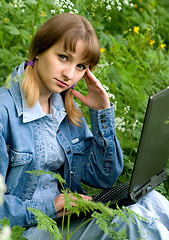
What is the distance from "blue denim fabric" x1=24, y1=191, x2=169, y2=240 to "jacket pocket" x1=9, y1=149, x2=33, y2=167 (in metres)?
0.30

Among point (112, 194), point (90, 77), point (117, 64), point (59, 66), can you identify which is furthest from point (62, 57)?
point (117, 64)

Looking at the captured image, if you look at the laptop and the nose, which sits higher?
the nose

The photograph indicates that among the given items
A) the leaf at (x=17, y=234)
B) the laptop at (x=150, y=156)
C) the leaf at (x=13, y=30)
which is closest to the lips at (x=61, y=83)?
the laptop at (x=150, y=156)

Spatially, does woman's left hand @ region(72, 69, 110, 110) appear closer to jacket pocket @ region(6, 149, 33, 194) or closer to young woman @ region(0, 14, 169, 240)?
young woman @ region(0, 14, 169, 240)

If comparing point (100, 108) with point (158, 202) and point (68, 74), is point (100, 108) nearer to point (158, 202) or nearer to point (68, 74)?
point (68, 74)

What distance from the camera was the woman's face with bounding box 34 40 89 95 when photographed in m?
1.86

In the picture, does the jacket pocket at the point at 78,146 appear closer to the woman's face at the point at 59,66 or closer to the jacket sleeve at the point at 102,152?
the jacket sleeve at the point at 102,152

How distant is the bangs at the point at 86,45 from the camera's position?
72.5 inches

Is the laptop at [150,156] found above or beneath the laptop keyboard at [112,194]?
above

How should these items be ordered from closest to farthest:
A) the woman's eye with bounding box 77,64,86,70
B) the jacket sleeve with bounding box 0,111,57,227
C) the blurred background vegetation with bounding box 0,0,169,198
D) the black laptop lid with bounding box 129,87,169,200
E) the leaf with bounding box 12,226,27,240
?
the leaf with bounding box 12,226,27,240
the black laptop lid with bounding box 129,87,169,200
the jacket sleeve with bounding box 0,111,57,227
the woman's eye with bounding box 77,64,86,70
the blurred background vegetation with bounding box 0,0,169,198

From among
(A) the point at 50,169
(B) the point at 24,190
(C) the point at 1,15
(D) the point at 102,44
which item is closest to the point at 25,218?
(B) the point at 24,190

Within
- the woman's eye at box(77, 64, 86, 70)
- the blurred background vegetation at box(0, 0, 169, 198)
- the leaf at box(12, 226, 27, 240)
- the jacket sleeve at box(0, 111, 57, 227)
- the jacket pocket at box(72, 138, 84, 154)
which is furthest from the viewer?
the blurred background vegetation at box(0, 0, 169, 198)

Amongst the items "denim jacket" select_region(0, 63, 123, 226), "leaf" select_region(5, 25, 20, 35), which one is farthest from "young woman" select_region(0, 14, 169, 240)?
"leaf" select_region(5, 25, 20, 35)

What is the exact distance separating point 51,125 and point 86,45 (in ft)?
1.40
